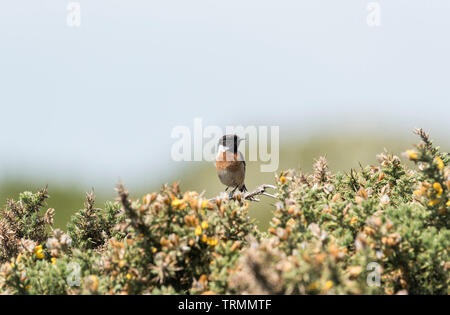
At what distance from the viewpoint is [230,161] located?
833cm

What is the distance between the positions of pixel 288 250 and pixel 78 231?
2618mm

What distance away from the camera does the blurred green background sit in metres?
9.65

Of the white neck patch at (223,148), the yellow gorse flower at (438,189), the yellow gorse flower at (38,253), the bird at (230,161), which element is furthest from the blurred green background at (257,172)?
the yellow gorse flower at (438,189)

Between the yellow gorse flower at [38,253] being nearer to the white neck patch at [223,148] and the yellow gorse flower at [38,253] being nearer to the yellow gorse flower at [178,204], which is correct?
the yellow gorse flower at [178,204]

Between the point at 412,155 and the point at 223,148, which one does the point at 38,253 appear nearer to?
the point at 412,155

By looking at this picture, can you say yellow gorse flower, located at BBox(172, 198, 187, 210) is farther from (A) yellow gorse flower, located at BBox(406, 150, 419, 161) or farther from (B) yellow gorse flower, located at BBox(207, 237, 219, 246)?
(A) yellow gorse flower, located at BBox(406, 150, 419, 161)

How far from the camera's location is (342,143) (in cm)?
1288

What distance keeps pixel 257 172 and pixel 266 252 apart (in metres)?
9.02

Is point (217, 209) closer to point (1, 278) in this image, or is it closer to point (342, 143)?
point (1, 278)

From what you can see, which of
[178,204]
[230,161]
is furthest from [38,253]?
[230,161]

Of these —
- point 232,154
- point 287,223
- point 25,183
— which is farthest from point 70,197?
point 287,223

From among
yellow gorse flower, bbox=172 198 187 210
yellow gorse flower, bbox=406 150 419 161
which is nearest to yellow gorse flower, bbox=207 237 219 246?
yellow gorse flower, bbox=172 198 187 210

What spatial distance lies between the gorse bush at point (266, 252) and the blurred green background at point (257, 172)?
182 inches

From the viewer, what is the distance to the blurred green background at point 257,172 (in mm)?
9648
